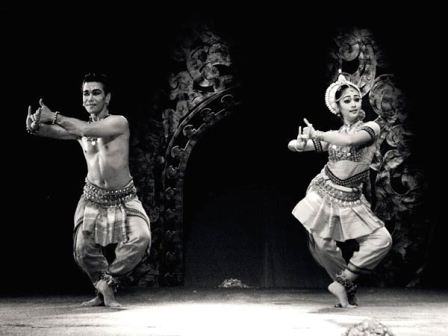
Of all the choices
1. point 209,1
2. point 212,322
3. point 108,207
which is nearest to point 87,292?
point 108,207

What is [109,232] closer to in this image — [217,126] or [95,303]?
[95,303]

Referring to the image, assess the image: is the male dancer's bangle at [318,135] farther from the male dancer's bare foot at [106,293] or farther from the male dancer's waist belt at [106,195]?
the male dancer's bare foot at [106,293]

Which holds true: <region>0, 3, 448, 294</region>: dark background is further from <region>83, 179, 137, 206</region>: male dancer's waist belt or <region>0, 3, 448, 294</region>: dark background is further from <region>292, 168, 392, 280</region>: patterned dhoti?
<region>292, 168, 392, 280</region>: patterned dhoti

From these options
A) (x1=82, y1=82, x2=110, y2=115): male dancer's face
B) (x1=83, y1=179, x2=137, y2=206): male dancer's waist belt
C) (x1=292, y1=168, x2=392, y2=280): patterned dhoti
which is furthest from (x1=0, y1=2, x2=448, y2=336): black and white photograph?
(x1=82, y1=82, x2=110, y2=115): male dancer's face

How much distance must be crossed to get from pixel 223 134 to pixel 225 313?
7.72 ft

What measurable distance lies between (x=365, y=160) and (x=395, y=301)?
0.80 meters

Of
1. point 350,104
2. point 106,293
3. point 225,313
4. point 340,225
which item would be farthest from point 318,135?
point 106,293

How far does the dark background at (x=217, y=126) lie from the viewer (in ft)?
18.5

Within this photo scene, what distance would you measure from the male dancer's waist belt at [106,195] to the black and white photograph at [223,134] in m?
0.88

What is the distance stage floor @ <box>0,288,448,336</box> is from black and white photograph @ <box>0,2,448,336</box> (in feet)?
0.44

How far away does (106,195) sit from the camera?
4.48 meters

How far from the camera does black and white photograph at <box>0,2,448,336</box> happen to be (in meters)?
5.64

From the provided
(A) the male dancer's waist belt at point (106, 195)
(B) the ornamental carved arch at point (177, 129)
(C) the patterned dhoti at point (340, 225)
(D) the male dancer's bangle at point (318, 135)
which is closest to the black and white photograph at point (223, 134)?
(B) the ornamental carved arch at point (177, 129)

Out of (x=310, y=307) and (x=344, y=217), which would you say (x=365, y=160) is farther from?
(x=310, y=307)
